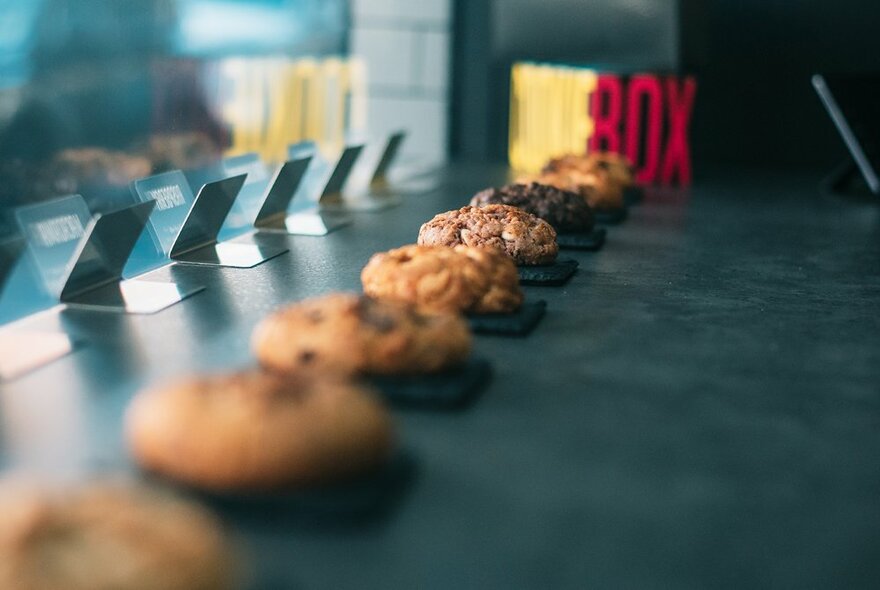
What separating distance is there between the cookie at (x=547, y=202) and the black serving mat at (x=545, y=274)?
300mm

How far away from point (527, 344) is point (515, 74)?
9.23 ft

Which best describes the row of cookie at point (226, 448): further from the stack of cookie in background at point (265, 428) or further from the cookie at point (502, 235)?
the cookie at point (502, 235)

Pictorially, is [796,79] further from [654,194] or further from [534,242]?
[534,242]

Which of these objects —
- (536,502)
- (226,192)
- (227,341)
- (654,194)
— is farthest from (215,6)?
(536,502)

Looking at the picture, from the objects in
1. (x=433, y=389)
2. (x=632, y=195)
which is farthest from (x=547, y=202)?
(x=433, y=389)

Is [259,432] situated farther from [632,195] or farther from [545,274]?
[632,195]

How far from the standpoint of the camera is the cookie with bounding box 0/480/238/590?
2.05 feet

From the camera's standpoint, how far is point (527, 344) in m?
1.43

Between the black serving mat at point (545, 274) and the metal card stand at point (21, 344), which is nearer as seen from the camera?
the metal card stand at point (21, 344)

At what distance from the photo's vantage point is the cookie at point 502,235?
1.82 metres

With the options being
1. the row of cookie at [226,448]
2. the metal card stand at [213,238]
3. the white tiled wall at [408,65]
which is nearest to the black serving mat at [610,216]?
the metal card stand at [213,238]

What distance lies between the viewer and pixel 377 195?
2.89 m

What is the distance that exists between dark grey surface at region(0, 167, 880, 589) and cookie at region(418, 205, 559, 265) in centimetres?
9

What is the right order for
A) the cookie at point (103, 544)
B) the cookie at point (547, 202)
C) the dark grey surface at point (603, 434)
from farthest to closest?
the cookie at point (547, 202) → the dark grey surface at point (603, 434) → the cookie at point (103, 544)
